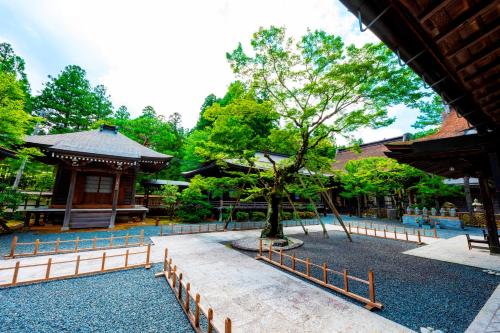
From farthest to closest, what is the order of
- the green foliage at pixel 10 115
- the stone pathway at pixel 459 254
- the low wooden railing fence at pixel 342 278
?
1. the green foliage at pixel 10 115
2. the stone pathway at pixel 459 254
3. the low wooden railing fence at pixel 342 278

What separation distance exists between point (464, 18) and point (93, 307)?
737 centimetres

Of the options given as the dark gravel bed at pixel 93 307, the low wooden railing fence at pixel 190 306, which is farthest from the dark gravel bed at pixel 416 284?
the dark gravel bed at pixel 93 307

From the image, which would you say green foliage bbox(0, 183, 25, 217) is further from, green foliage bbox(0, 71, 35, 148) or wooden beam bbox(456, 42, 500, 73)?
wooden beam bbox(456, 42, 500, 73)

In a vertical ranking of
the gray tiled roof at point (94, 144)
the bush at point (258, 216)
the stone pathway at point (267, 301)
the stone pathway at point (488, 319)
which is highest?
the gray tiled roof at point (94, 144)

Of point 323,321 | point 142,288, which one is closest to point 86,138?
point 142,288

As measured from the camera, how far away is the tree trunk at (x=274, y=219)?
10.5m

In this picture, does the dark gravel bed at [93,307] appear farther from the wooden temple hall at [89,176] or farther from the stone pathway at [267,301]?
the wooden temple hall at [89,176]

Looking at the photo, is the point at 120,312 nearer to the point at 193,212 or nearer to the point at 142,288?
the point at 142,288

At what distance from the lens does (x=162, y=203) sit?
64.0 feet

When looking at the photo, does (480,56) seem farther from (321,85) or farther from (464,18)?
(321,85)

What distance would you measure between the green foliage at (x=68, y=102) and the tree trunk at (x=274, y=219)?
25555 millimetres

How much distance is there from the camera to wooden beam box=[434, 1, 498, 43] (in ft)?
5.56

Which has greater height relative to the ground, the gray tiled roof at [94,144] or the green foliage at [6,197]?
the gray tiled roof at [94,144]

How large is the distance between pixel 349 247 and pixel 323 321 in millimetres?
7102
